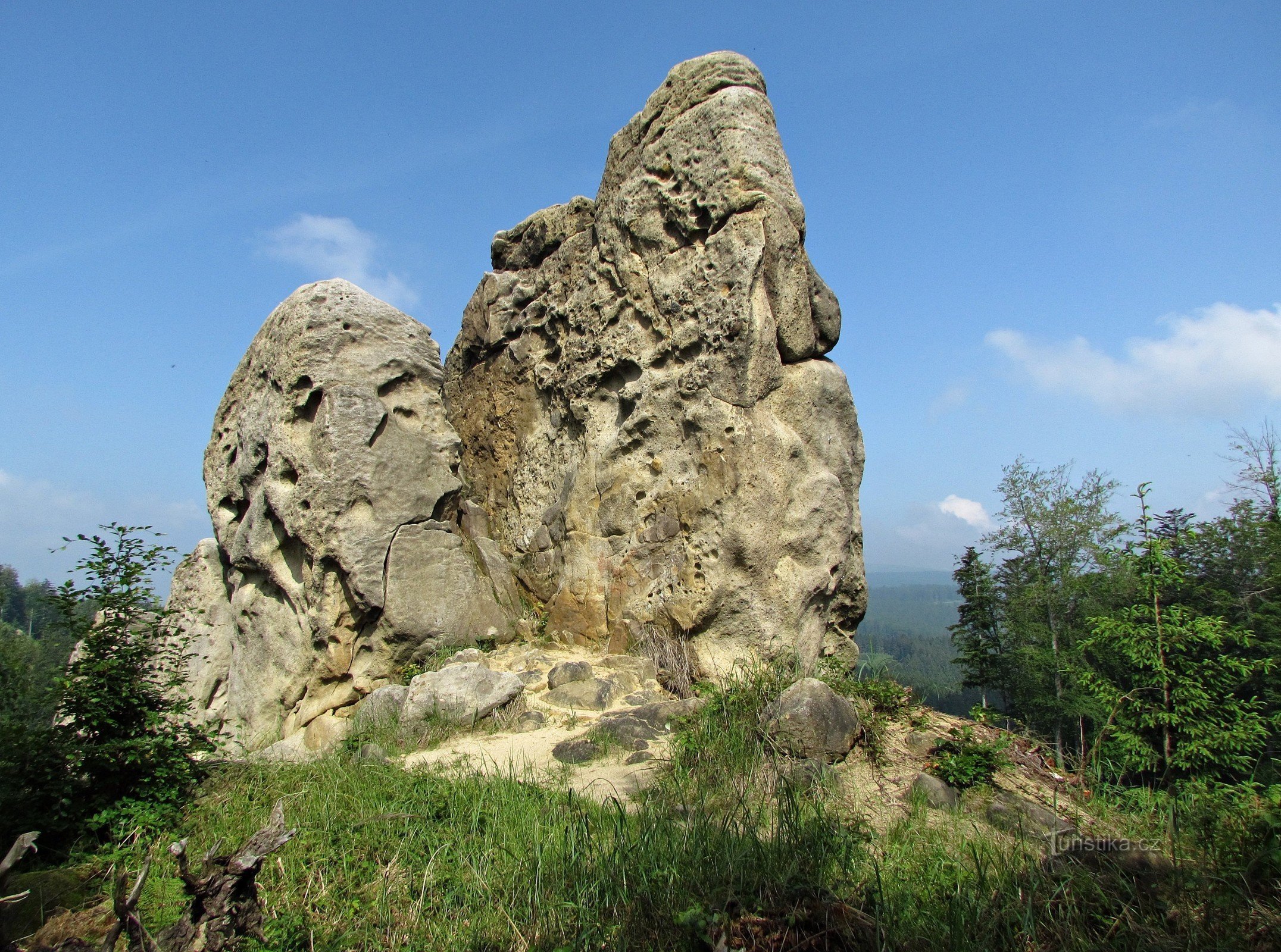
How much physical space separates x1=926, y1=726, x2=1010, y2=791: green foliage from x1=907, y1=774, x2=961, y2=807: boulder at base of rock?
0.08m

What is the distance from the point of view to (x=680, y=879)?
3.04 metres

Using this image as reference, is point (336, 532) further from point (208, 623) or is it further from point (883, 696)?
point (883, 696)

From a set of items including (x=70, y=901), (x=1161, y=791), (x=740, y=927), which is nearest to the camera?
(x=740, y=927)

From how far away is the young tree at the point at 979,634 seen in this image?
21844 mm

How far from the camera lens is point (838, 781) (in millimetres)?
4496

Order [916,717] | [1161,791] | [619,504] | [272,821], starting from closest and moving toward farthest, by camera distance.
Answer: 1. [272,821]
2. [1161,791]
3. [916,717]
4. [619,504]

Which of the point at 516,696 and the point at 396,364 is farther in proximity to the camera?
the point at 396,364

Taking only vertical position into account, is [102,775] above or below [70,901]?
above

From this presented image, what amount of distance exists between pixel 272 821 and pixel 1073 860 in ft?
10.6

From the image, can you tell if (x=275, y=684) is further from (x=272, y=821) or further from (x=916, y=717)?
(x=916, y=717)

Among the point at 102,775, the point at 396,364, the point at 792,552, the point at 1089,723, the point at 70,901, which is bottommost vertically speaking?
the point at 1089,723

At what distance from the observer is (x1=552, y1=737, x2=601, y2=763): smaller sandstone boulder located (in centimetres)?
507

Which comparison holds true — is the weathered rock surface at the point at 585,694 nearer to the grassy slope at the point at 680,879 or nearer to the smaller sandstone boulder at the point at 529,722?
the smaller sandstone boulder at the point at 529,722

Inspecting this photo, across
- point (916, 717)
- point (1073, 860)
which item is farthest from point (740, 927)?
point (916, 717)
